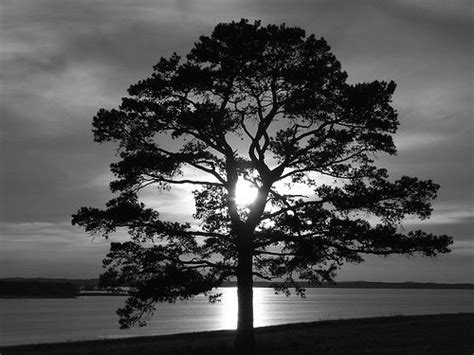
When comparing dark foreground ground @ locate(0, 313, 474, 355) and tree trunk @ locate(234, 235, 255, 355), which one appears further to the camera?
dark foreground ground @ locate(0, 313, 474, 355)

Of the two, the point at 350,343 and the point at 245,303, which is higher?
the point at 245,303

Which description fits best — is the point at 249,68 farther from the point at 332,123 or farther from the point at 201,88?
the point at 332,123

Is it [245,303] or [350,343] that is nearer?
[245,303]

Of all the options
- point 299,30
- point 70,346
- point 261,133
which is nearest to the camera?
point 299,30

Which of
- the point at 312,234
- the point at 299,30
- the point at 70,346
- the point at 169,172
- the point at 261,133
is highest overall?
the point at 299,30

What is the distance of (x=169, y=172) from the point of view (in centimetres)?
2347

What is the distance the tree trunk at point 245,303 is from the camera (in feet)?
74.6

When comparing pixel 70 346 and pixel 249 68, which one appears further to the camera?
pixel 70 346

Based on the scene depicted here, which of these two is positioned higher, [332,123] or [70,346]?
[332,123]

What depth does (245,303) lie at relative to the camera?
23.2 metres

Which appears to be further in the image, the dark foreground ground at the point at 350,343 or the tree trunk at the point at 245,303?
the dark foreground ground at the point at 350,343

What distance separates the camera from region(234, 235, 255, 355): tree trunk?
2275cm

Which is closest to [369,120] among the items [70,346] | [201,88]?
[201,88]

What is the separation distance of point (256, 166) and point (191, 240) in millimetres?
3872
